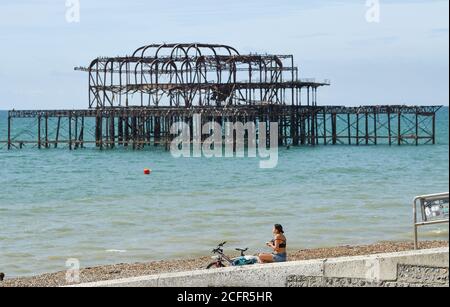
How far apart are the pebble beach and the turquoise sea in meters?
1.32

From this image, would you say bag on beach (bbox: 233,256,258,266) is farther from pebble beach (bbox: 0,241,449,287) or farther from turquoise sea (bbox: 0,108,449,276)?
turquoise sea (bbox: 0,108,449,276)

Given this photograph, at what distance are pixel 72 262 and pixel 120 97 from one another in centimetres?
4970

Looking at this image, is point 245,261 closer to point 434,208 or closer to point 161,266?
point 434,208

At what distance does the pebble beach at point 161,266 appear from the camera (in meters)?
17.2

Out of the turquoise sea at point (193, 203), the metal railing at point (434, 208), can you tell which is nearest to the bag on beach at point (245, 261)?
the metal railing at point (434, 208)

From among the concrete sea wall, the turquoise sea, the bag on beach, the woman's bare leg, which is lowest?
the turquoise sea

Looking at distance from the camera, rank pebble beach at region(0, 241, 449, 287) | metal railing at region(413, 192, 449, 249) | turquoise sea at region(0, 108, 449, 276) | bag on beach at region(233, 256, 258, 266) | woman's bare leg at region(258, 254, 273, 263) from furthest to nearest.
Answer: turquoise sea at region(0, 108, 449, 276)
pebble beach at region(0, 241, 449, 287)
woman's bare leg at region(258, 254, 273, 263)
bag on beach at region(233, 256, 258, 266)
metal railing at region(413, 192, 449, 249)

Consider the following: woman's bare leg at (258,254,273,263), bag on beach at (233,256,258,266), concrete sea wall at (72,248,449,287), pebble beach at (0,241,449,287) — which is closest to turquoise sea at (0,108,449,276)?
pebble beach at (0,241,449,287)

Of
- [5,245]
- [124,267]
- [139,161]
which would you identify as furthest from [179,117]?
[124,267]

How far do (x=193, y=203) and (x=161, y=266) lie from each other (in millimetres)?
15709

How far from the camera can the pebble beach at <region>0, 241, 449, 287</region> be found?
17250mm

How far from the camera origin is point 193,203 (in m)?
34.9

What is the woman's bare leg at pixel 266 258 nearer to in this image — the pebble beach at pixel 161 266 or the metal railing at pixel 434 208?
the pebble beach at pixel 161 266
